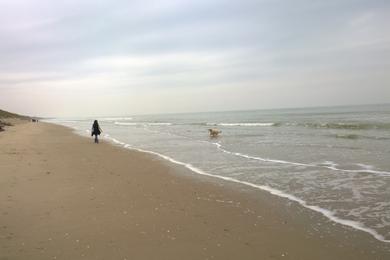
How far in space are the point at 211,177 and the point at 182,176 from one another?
951mm

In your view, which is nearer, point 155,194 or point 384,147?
point 155,194

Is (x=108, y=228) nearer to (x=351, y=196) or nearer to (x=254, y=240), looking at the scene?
(x=254, y=240)

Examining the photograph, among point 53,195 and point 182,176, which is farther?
point 182,176

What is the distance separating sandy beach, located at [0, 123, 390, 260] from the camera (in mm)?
6059

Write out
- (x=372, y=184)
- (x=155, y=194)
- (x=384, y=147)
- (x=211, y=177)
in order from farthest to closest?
(x=384, y=147), (x=211, y=177), (x=372, y=184), (x=155, y=194)

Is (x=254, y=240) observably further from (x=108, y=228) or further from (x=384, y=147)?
(x=384, y=147)

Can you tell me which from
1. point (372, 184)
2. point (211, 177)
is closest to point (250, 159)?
point (211, 177)

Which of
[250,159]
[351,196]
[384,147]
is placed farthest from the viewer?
[384,147]

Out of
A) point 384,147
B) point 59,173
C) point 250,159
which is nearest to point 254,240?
point 59,173

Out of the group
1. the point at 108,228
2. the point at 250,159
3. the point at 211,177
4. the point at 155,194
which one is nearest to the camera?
the point at 108,228

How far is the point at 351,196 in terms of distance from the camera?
956 cm

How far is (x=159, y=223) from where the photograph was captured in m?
7.52

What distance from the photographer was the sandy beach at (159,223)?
19.9 feet

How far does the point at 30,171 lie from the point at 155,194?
564 centimetres
